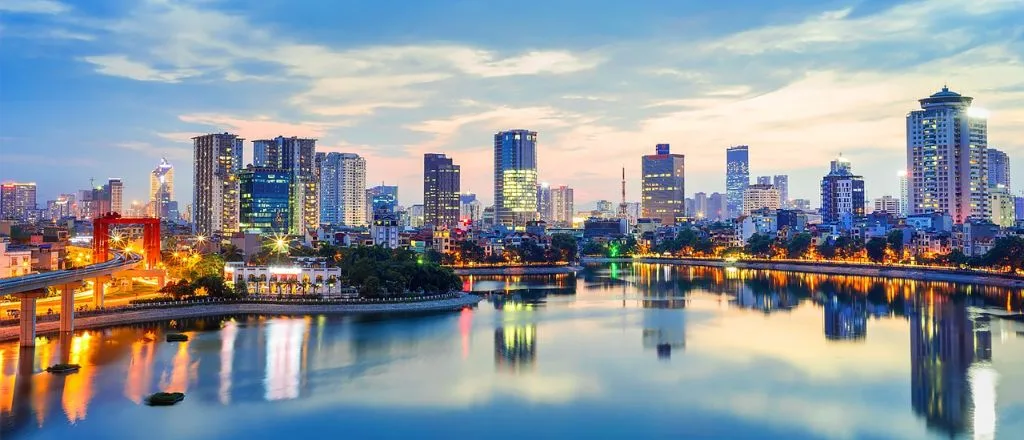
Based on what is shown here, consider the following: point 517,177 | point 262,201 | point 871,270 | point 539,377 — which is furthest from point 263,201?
point 539,377

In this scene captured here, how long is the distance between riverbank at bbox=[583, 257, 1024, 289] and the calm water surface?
45.2 ft

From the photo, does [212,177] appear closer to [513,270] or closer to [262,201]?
[262,201]

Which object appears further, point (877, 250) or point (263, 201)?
point (263, 201)

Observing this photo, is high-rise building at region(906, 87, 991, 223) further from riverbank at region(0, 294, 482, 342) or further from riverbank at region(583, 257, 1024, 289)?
riverbank at region(0, 294, 482, 342)

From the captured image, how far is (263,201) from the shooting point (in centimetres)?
8444

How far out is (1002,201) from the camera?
91.1 m

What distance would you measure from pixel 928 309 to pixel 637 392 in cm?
1960

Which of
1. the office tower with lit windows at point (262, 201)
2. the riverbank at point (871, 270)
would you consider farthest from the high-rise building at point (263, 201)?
the riverbank at point (871, 270)

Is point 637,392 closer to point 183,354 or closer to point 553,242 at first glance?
point 183,354

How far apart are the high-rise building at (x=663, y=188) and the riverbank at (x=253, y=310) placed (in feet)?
371

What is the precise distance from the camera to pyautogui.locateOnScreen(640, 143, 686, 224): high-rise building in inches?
5719

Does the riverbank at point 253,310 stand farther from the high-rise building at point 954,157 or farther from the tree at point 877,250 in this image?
the high-rise building at point 954,157

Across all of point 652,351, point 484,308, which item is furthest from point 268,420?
point 484,308

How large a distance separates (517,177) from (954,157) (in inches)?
2780
